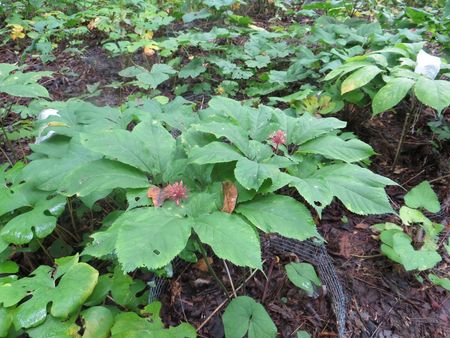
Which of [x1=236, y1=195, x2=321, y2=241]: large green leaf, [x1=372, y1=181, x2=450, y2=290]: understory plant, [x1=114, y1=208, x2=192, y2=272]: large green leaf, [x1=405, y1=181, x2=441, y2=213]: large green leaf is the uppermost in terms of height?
[x1=114, y1=208, x2=192, y2=272]: large green leaf


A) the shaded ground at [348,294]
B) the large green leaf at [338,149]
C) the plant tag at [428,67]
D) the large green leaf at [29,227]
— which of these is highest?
the plant tag at [428,67]

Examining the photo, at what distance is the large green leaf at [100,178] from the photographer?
1.21 metres

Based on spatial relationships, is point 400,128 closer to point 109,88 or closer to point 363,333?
point 363,333

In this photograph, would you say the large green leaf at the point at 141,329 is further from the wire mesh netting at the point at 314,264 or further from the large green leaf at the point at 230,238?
the large green leaf at the point at 230,238

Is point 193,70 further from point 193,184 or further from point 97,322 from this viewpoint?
point 97,322

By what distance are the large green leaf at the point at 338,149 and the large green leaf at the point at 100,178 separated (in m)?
0.72

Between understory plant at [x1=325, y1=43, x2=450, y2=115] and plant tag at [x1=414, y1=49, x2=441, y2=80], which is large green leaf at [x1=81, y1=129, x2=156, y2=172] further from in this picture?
plant tag at [x1=414, y1=49, x2=441, y2=80]

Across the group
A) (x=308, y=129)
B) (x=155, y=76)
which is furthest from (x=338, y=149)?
(x=155, y=76)

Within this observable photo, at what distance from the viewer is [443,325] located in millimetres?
1609

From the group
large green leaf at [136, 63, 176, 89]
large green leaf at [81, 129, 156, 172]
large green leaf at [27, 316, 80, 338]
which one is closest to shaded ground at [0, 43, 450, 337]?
large green leaf at [27, 316, 80, 338]

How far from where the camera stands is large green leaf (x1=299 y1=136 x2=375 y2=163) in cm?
142

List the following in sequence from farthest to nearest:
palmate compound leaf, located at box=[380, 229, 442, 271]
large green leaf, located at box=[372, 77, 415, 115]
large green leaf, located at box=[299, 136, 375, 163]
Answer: large green leaf, located at box=[372, 77, 415, 115], palmate compound leaf, located at box=[380, 229, 442, 271], large green leaf, located at box=[299, 136, 375, 163]

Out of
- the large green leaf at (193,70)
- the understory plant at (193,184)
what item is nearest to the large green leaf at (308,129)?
the understory plant at (193,184)

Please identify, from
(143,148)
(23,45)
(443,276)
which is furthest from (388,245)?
(23,45)
